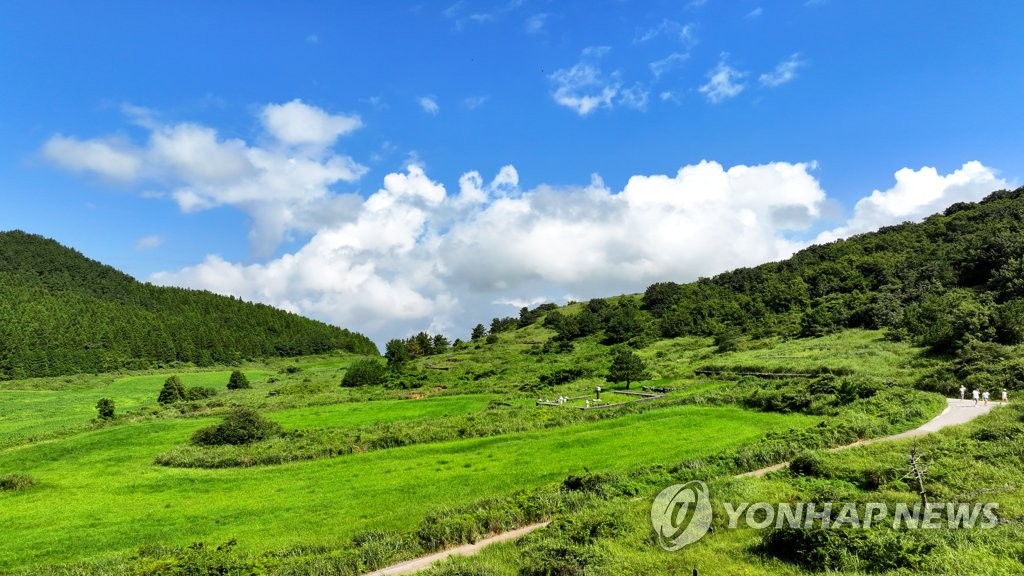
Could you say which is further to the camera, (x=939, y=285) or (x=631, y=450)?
(x=939, y=285)

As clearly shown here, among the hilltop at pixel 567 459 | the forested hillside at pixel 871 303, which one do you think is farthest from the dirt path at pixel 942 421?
the forested hillside at pixel 871 303

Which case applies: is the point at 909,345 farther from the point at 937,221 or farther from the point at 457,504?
the point at 937,221

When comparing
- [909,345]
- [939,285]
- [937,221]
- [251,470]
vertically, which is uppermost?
[937,221]

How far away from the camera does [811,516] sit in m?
14.6

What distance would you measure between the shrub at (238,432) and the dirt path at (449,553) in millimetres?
29859

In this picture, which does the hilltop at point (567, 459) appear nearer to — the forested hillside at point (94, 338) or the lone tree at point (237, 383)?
the lone tree at point (237, 383)

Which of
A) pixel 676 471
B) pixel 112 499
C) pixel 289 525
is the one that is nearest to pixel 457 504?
pixel 289 525

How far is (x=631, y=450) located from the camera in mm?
29672

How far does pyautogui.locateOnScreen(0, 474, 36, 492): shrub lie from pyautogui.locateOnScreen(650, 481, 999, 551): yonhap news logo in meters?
35.3

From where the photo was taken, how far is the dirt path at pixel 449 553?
599 inches

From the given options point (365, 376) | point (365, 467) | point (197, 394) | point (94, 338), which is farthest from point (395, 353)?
point (94, 338)

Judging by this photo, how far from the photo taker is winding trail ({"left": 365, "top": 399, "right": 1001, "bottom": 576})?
15.4 meters

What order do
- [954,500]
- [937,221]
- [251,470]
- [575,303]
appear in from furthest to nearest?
[575,303] < [937,221] < [251,470] < [954,500]

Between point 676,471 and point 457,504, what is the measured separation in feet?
32.8
